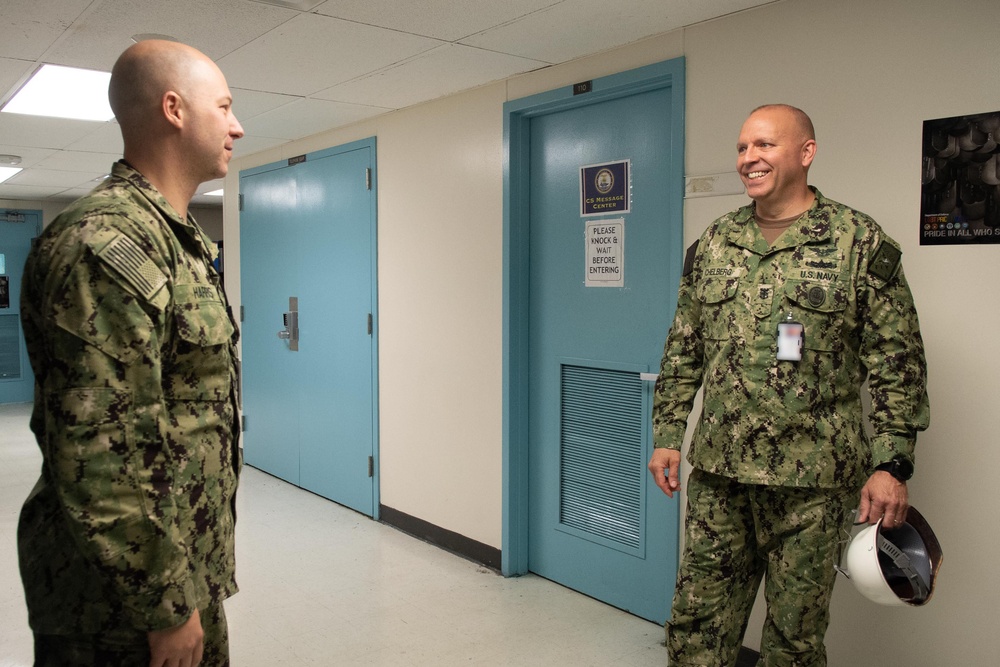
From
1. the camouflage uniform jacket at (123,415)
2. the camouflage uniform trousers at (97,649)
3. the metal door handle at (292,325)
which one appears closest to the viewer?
the camouflage uniform jacket at (123,415)

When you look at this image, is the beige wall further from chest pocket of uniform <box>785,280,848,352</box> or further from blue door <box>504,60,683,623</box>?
chest pocket of uniform <box>785,280,848,352</box>

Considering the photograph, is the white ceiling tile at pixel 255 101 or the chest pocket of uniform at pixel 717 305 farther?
the white ceiling tile at pixel 255 101

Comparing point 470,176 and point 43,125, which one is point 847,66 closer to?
point 470,176

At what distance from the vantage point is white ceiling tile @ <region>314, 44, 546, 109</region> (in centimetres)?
304

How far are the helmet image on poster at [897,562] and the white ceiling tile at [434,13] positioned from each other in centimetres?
172

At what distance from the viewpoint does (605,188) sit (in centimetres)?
305

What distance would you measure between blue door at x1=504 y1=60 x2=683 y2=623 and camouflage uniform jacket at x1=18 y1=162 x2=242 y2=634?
184cm

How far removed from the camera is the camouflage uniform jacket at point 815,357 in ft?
6.00

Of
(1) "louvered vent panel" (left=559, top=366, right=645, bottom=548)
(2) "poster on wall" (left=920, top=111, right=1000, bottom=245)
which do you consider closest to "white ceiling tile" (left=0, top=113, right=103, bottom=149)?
(1) "louvered vent panel" (left=559, top=366, right=645, bottom=548)

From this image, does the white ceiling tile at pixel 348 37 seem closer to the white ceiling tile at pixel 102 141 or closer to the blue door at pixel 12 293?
the white ceiling tile at pixel 102 141

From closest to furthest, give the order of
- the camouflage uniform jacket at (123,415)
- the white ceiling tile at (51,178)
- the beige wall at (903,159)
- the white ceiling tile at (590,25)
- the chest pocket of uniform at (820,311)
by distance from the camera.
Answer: the camouflage uniform jacket at (123,415) → the chest pocket of uniform at (820,311) → the beige wall at (903,159) → the white ceiling tile at (590,25) → the white ceiling tile at (51,178)

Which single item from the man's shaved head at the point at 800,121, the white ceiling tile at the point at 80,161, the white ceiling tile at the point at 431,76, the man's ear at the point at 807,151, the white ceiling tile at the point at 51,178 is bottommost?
the man's ear at the point at 807,151

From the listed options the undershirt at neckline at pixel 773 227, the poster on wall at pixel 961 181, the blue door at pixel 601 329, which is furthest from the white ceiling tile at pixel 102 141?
the poster on wall at pixel 961 181

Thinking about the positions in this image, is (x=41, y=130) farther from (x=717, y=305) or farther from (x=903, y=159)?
(x=903, y=159)
